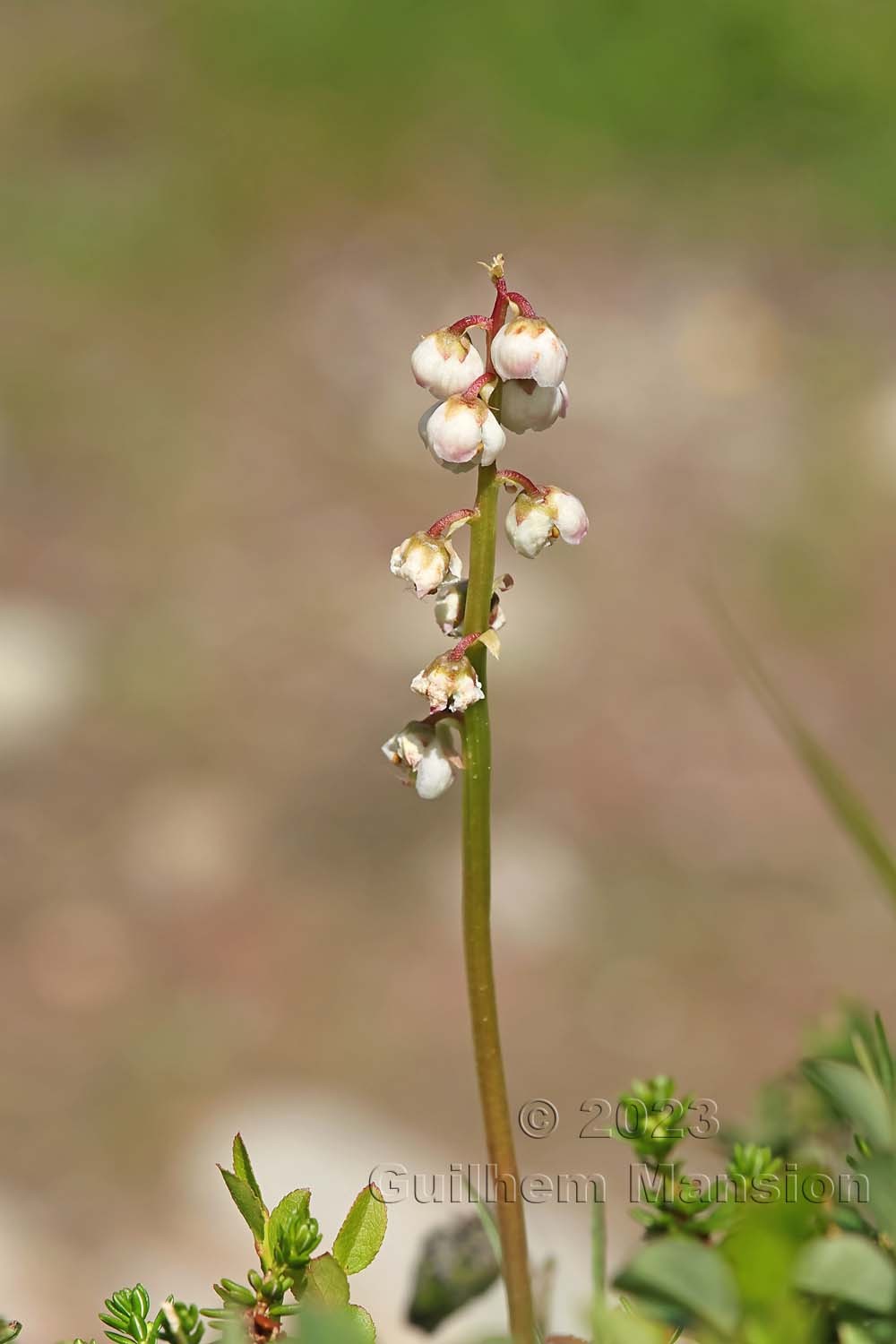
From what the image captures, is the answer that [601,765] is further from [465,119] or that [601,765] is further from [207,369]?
[465,119]

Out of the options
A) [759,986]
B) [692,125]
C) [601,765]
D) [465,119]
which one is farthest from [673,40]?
[759,986]

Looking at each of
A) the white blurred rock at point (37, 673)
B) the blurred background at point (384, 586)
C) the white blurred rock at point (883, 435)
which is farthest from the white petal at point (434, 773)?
the white blurred rock at point (883, 435)

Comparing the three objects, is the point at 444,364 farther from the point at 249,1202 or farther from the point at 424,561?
the point at 249,1202

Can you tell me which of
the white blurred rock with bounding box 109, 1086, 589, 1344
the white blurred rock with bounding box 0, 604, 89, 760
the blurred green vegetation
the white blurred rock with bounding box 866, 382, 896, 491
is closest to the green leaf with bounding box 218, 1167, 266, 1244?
the white blurred rock with bounding box 109, 1086, 589, 1344

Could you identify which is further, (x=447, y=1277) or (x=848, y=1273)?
(x=447, y=1277)

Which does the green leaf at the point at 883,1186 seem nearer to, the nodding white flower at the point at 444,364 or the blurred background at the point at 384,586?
the nodding white flower at the point at 444,364

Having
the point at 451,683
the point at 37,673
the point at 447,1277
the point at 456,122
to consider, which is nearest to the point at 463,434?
the point at 451,683
